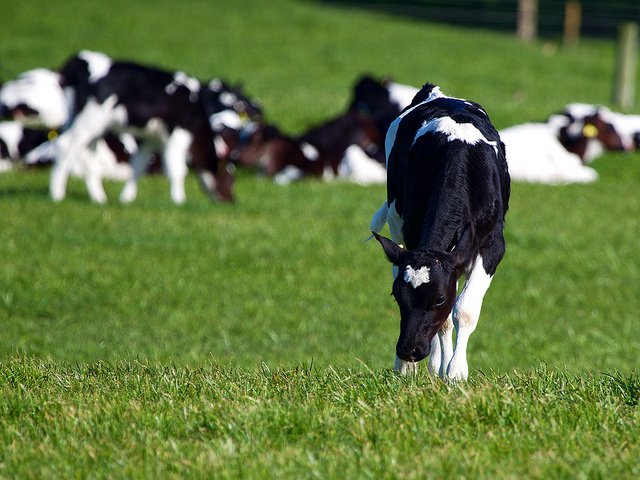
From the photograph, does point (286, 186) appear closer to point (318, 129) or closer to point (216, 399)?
point (318, 129)

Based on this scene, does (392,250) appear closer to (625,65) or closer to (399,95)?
(399,95)

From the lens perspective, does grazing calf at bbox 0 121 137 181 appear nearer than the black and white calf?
No

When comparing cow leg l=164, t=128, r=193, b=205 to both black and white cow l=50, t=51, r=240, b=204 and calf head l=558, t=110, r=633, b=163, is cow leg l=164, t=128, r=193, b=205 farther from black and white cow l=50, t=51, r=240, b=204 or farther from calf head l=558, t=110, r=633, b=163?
calf head l=558, t=110, r=633, b=163

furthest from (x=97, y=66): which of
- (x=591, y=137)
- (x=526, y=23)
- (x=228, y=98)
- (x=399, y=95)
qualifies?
(x=526, y=23)

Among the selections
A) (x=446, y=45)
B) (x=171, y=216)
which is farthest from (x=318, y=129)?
(x=446, y=45)

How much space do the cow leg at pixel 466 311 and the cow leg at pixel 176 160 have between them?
9.47 meters

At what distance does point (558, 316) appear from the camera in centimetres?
1062

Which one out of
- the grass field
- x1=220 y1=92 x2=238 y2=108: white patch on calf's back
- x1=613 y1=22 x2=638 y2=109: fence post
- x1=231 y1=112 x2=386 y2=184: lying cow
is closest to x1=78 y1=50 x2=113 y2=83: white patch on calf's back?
the grass field

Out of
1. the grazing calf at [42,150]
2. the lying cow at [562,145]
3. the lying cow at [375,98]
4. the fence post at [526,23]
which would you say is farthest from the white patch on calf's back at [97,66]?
the fence post at [526,23]

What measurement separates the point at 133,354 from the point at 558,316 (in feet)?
13.9

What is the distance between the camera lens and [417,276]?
5.34 m

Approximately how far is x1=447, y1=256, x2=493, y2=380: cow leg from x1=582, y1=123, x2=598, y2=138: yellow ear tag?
47.5 feet

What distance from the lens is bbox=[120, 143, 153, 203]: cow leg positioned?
15.0 m

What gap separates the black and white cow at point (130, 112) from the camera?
14.4 m
